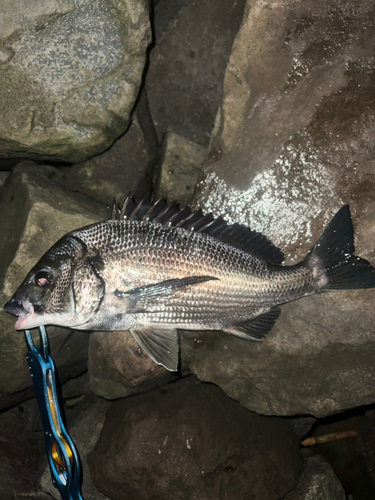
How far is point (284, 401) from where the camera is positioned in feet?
11.1

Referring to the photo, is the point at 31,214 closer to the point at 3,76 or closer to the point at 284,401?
the point at 3,76

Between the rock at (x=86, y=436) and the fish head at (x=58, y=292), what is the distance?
1.63 meters

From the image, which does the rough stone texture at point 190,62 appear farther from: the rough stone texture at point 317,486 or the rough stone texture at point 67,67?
the rough stone texture at point 317,486

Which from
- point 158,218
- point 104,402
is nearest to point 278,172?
point 158,218

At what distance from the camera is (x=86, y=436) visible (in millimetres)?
3963

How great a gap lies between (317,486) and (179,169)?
3206mm

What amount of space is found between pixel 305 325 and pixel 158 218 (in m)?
1.46

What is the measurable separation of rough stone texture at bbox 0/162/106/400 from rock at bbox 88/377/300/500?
88cm

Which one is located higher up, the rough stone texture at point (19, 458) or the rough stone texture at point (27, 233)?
the rough stone texture at point (27, 233)

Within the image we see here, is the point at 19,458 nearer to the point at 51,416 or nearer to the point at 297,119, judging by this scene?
the point at 51,416

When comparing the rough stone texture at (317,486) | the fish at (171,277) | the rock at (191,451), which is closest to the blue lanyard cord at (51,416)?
the rock at (191,451)

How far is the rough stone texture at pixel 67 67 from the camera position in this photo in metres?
3.30

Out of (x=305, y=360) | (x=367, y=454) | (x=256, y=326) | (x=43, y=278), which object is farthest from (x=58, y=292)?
(x=367, y=454)

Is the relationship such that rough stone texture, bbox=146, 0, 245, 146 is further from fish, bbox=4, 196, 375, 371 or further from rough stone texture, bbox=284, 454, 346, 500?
rough stone texture, bbox=284, 454, 346, 500
